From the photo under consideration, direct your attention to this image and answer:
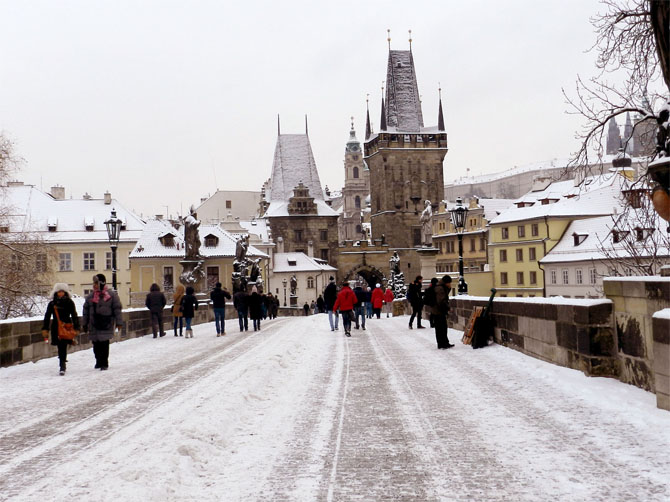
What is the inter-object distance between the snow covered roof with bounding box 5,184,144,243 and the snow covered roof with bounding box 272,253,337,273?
22.7 metres

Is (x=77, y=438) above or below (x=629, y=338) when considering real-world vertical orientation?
below

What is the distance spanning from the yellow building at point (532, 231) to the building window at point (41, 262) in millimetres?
42299

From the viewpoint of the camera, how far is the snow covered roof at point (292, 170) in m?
105

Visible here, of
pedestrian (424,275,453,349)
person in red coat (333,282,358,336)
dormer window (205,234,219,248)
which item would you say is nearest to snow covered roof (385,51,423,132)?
dormer window (205,234,219,248)

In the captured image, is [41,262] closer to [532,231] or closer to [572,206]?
[532,231]

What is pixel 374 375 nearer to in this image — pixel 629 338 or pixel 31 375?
pixel 629 338

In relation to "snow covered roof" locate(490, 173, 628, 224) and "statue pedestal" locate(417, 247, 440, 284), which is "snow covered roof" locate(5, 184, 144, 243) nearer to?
"snow covered roof" locate(490, 173, 628, 224)

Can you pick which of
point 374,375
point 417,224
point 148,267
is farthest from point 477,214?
point 374,375

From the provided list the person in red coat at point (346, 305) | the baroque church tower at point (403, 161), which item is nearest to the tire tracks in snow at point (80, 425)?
the person in red coat at point (346, 305)

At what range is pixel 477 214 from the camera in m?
86.0

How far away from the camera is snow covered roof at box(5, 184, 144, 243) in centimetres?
6644

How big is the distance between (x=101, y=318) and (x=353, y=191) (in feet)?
557

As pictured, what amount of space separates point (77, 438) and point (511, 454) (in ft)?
12.6

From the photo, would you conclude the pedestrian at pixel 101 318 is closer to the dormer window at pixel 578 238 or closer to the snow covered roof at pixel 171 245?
the snow covered roof at pixel 171 245
